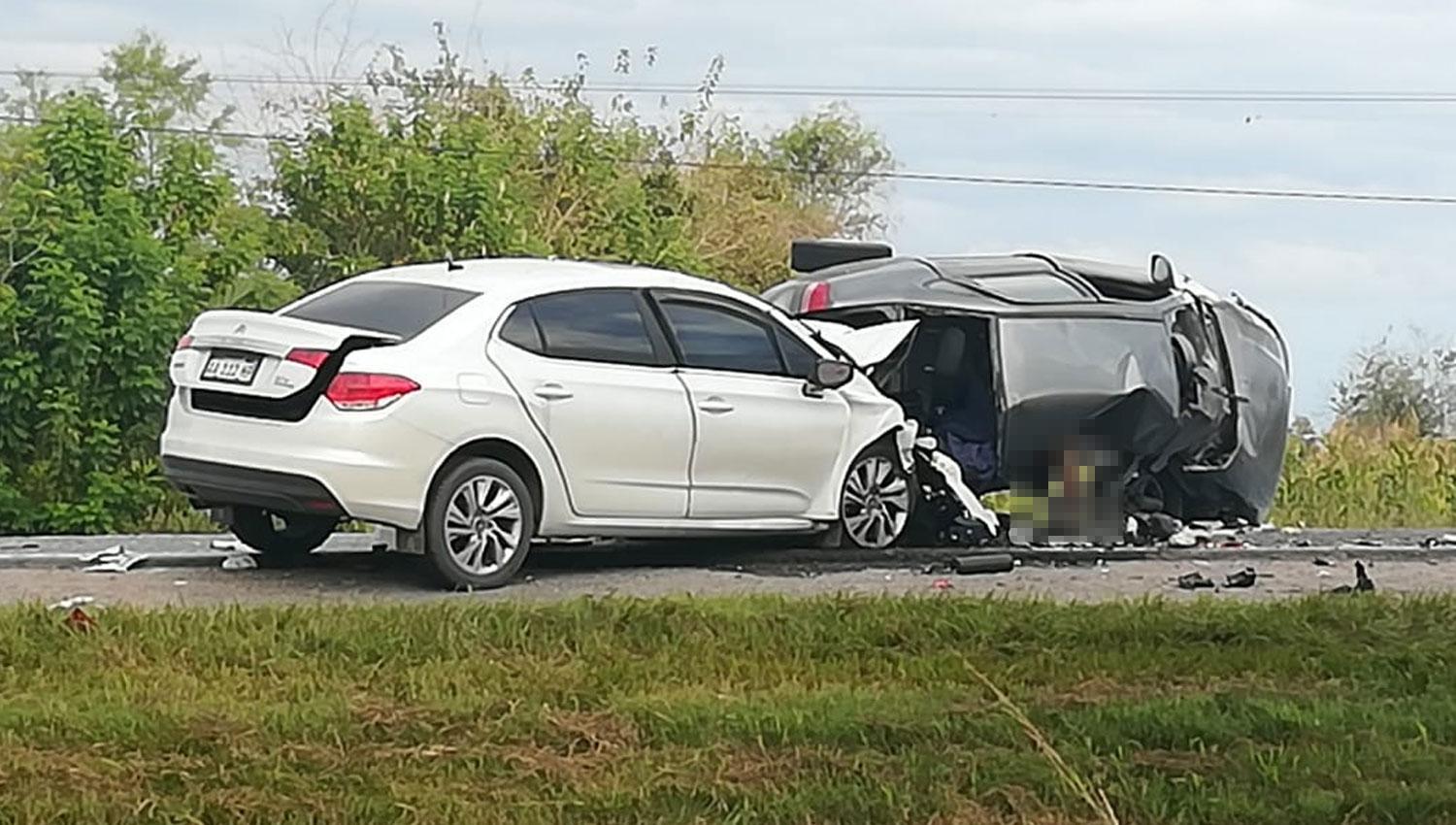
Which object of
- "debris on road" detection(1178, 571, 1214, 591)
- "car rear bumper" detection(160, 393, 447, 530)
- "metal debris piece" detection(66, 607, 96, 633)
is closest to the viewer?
"metal debris piece" detection(66, 607, 96, 633)

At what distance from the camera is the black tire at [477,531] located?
32.0 ft

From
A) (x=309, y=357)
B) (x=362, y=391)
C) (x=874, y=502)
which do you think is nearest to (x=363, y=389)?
(x=362, y=391)

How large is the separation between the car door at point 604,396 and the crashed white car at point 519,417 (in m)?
0.01

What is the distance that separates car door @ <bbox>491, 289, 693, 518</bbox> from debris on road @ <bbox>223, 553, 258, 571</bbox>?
1804mm

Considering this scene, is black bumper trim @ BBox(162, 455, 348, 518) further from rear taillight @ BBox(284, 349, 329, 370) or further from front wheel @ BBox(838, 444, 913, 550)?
front wheel @ BBox(838, 444, 913, 550)

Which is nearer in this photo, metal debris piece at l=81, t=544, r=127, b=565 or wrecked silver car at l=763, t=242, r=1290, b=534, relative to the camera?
metal debris piece at l=81, t=544, r=127, b=565

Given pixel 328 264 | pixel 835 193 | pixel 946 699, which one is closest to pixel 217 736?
pixel 946 699

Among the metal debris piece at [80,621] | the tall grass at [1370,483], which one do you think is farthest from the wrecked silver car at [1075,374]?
the metal debris piece at [80,621]

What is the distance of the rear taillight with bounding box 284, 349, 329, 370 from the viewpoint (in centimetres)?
956

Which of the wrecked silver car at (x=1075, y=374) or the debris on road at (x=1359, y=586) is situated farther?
the wrecked silver car at (x=1075, y=374)

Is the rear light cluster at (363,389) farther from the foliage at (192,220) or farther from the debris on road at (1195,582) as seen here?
the foliage at (192,220)

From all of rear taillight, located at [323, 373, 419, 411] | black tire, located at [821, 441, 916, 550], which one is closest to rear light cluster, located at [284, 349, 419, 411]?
rear taillight, located at [323, 373, 419, 411]

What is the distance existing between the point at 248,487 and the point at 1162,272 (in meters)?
6.02

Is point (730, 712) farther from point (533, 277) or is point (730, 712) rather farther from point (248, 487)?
point (533, 277)
